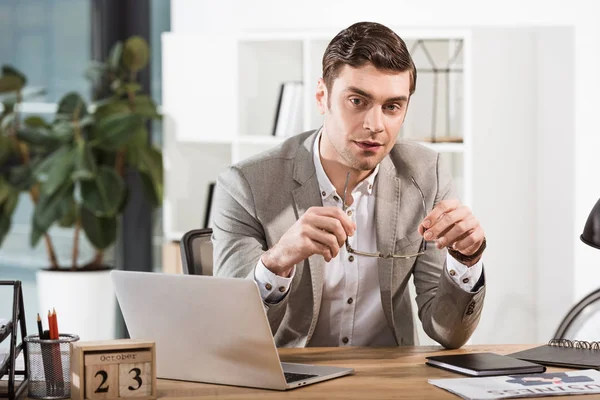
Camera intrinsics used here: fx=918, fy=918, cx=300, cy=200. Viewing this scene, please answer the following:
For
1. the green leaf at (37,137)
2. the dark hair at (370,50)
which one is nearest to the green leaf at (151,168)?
the green leaf at (37,137)

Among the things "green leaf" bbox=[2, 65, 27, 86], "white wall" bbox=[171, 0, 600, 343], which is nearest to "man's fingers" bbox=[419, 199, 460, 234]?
"white wall" bbox=[171, 0, 600, 343]

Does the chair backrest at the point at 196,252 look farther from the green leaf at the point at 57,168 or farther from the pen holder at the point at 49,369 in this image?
the green leaf at the point at 57,168

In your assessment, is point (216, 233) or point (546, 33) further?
point (546, 33)

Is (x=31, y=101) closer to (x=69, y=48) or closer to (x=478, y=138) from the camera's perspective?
(x=69, y=48)

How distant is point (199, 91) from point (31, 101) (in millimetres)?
1313

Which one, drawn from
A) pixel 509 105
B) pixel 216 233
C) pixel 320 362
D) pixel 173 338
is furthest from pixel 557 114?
pixel 173 338

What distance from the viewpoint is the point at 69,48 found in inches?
204

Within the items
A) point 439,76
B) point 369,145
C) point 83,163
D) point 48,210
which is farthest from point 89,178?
point 369,145

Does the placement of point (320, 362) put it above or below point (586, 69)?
below

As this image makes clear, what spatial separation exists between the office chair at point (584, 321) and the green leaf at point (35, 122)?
287 centimetres

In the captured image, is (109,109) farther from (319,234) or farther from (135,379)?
(135,379)

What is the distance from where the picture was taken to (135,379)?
66.1 inches

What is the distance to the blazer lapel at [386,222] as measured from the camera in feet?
7.87

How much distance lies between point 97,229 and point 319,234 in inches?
115
